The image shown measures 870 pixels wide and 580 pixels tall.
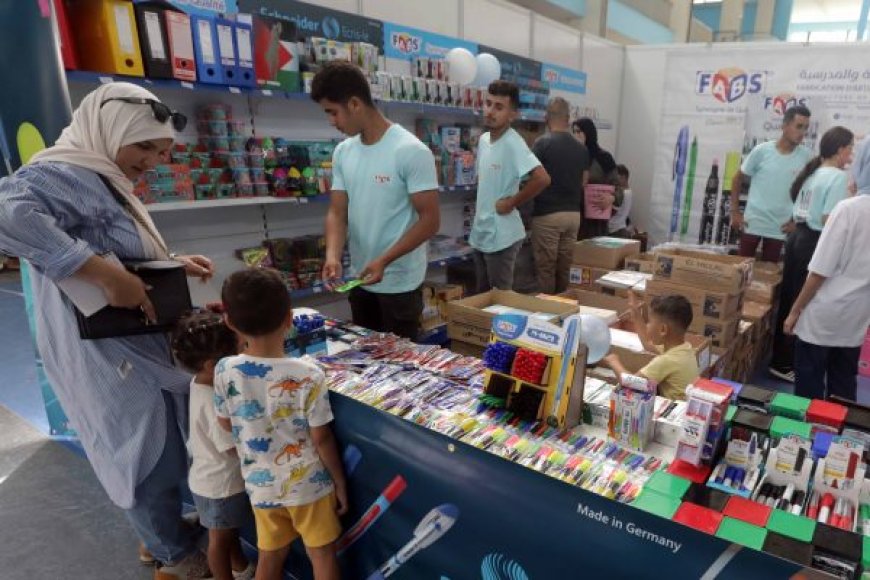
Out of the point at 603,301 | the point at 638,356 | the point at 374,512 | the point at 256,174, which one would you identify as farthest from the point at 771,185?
the point at 374,512

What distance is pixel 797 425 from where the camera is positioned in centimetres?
137

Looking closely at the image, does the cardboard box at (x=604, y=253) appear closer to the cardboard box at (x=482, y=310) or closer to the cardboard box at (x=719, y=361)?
the cardboard box at (x=719, y=361)

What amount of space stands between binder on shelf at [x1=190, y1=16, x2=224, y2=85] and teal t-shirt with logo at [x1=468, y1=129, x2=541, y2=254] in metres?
1.68

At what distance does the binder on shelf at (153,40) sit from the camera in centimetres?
258

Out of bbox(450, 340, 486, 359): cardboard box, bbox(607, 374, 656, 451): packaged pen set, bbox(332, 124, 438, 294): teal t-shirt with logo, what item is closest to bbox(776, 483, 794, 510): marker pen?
bbox(607, 374, 656, 451): packaged pen set

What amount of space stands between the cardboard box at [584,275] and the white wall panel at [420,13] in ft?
8.01

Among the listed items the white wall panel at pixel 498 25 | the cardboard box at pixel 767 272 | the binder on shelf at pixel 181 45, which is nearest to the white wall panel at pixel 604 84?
the white wall panel at pixel 498 25

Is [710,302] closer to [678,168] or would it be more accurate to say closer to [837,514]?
[837,514]

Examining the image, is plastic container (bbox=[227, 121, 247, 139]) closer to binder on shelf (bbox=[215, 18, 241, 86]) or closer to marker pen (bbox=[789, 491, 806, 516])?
binder on shelf (bbox=[215, 18, 241, 86])

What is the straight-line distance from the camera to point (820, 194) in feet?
10.9

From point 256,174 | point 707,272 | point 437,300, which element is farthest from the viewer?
point 437,300

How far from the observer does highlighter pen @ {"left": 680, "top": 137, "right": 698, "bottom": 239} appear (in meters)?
7.20

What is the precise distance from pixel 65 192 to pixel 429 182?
1.26 meters

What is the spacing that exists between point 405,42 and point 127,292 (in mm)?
3674
